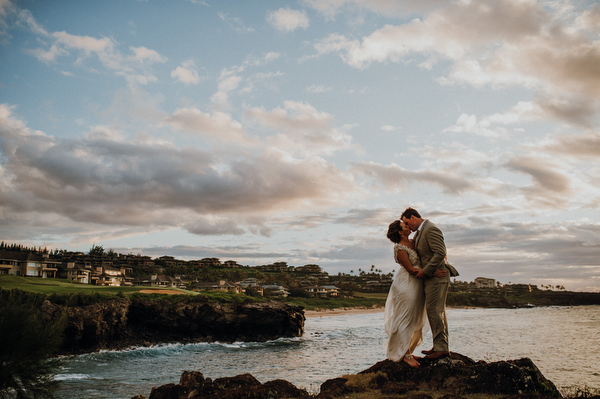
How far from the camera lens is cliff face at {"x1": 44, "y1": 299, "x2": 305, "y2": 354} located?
1437 inches

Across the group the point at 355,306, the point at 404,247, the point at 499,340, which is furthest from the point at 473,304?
the point at 404,247

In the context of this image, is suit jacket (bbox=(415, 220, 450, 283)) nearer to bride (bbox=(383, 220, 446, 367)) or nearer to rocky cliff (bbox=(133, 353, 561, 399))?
bride (bbox=(383, 220, 446, 367))

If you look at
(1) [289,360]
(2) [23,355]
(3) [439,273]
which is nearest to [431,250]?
(3) [439,273]

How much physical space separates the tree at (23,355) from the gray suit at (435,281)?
10.1m

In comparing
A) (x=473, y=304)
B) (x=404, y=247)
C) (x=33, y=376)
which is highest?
(x=404, y=247)

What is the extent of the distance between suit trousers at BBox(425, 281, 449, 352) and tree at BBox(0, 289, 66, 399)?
10.1 metres

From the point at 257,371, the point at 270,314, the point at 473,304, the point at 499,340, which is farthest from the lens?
the point at 473,304

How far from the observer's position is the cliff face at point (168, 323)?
1437 inches

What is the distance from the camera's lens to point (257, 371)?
2667 cm

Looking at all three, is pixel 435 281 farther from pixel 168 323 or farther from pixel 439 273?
pixel 168 323

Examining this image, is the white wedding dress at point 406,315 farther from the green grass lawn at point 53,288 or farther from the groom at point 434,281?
the green grass lawn at point 53,288

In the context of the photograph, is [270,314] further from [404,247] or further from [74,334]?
[404,247]

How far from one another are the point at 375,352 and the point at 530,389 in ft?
94.4

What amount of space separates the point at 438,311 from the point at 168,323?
4142 cm
